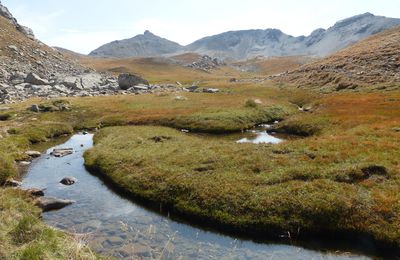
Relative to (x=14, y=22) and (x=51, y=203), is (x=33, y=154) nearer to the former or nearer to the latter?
(x=51, y=203)

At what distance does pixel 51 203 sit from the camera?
28297 millimetres

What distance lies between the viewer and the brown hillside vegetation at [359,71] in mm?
87375

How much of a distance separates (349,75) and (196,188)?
8041cm

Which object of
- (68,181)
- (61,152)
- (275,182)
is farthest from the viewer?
(61,152)

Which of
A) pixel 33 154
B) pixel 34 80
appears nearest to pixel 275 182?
pixel 33 154

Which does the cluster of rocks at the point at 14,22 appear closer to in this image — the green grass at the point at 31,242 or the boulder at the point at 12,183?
the boulder at the point at 12,183

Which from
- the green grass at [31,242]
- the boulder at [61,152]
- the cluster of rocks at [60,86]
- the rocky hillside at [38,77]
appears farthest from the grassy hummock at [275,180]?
the rocky hillside at [38,77]

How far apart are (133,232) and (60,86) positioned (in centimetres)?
8053

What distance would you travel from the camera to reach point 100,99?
81.0 metres

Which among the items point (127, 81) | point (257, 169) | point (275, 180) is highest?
point (275, 180)

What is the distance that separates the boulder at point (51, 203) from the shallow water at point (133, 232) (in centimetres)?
58

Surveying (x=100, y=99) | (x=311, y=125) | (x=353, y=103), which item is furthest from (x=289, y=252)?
(x=100, y=99)

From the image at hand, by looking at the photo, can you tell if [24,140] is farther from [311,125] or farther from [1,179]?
[311,125]

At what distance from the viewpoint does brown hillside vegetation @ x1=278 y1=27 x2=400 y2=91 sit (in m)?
87.4
